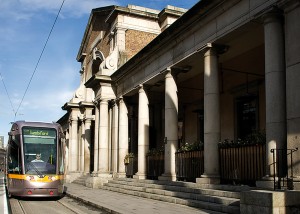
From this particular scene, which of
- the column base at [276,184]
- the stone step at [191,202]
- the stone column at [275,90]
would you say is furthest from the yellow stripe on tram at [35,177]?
the stone column at [275,90]

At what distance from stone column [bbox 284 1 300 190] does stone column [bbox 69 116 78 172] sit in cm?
2440

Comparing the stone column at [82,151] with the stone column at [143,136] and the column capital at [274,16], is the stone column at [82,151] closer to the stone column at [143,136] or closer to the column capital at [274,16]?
the stone column at [143,136]

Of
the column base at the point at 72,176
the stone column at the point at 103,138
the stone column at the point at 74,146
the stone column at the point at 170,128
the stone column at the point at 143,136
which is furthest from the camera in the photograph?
the stone column at the point at 74,146

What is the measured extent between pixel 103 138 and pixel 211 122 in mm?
10851

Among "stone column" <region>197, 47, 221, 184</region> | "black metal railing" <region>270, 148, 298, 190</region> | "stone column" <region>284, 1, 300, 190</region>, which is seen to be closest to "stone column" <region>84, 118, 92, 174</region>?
"stone column" <region>197, 47, 221, 184</region>

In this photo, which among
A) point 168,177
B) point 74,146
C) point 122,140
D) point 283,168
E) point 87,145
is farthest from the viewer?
point 74,146

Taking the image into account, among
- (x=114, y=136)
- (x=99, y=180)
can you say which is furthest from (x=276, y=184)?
(x=114, y=136)

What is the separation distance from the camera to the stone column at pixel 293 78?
9.14m

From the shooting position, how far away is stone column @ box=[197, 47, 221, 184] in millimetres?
12648

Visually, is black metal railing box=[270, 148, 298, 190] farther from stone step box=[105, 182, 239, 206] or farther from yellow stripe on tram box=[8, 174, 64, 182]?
yellow stripe on tram box=[8, 174, 64, 182]

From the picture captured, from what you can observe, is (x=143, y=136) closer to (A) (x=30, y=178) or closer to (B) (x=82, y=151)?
(A) (x=30, y=178)

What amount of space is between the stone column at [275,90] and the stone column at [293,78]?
47cm

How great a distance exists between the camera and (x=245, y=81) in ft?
57.9

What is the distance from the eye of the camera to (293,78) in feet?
30.4
